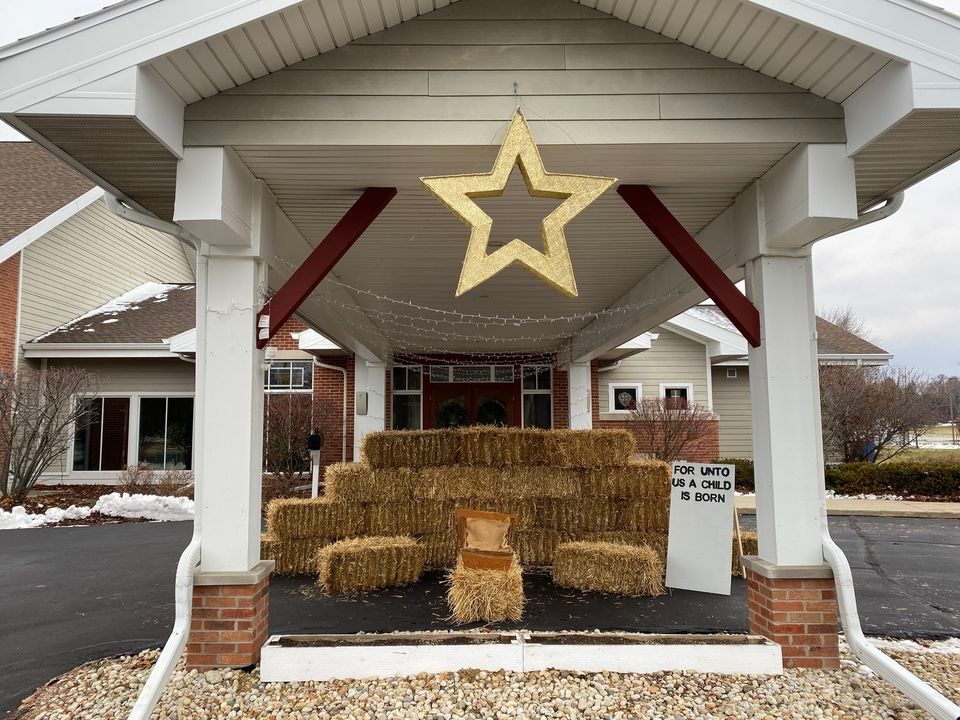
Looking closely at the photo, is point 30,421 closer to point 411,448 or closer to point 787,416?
point 411,448

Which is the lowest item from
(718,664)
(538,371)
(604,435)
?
(718,664)

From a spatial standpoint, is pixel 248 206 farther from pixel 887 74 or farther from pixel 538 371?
pixel 538 371

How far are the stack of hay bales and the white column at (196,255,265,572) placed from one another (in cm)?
239

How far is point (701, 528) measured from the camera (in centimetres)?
570

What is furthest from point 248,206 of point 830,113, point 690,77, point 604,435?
point 604,435

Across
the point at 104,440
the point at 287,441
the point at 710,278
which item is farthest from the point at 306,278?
the point at 104,440

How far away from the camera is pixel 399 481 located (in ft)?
20.6

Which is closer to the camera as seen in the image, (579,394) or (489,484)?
(489,484)

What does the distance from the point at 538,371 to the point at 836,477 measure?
629 cm

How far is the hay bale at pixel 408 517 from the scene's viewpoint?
6.29m

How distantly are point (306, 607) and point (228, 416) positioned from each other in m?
2.07

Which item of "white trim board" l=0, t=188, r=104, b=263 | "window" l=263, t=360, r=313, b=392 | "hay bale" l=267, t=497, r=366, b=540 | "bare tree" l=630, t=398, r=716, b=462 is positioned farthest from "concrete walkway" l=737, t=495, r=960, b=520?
"white trim board" l=0, t=188, r=104, b=263

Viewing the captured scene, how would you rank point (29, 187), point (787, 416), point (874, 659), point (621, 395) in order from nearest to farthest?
point (874, 659)
point (787, 416)
point (621, 395)
point (29, 187)

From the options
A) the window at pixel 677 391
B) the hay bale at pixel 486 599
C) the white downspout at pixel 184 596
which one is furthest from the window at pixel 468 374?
the white downspout at pixel 184 596
